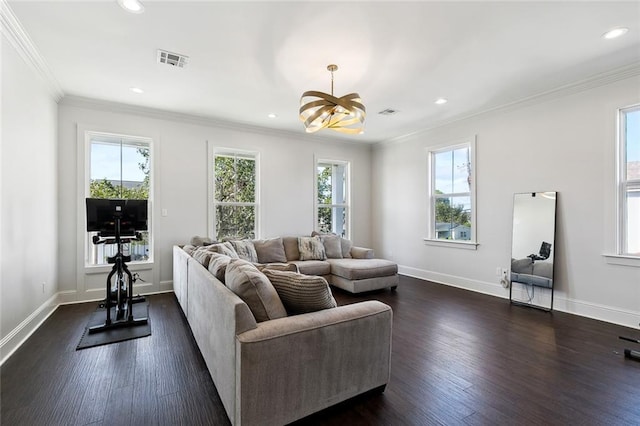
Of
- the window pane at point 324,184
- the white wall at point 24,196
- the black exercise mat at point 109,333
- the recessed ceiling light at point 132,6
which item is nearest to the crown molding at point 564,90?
the window pane at point 324,184

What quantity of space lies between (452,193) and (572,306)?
7.65 ft

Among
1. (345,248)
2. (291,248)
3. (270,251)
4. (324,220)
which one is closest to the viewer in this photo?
(270,251)

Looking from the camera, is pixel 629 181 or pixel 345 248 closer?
pixel 629 181

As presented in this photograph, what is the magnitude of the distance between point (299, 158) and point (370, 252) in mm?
2322

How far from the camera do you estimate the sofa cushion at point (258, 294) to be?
70.1 inches

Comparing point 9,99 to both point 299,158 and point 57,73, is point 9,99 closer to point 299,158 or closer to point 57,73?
point 57,73

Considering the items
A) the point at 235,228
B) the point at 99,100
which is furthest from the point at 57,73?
the point at 235,228

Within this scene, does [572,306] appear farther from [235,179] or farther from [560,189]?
[235,179]

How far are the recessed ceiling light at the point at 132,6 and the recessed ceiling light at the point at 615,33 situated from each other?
400 centimetres

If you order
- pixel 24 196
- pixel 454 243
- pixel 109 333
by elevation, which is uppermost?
pixel 24 196

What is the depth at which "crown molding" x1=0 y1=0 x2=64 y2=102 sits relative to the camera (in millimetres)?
2427

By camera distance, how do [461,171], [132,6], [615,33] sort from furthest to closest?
[461,171] < [615,33] < [132,6]

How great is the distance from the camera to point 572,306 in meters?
3.72

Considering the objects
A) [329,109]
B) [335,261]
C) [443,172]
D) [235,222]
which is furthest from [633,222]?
[235,222]
